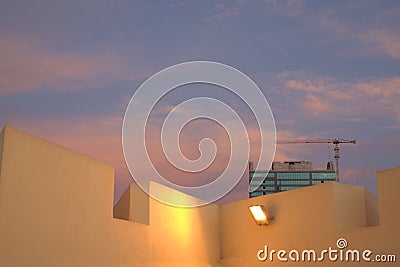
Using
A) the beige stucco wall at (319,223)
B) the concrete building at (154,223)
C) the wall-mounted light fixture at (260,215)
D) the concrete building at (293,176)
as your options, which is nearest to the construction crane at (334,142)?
the concrete building at (293,176)

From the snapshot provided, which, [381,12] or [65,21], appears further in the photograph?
[381,12]

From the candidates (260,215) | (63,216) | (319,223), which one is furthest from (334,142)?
(63,216)

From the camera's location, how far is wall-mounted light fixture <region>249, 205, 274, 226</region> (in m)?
7.65

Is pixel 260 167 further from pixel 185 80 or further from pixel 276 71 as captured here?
pixel 276 71

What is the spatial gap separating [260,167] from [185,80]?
6.68ft

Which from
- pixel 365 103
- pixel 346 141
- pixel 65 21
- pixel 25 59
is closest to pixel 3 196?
pixel 65 21

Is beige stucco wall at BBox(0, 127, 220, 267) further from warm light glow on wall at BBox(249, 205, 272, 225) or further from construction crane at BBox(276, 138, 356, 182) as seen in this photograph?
construction crane at BBox(276, 138, 356, 182)

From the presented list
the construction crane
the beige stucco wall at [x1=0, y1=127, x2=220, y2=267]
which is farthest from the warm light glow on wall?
the construction crane

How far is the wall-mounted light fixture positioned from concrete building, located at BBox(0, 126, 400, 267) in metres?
0.09

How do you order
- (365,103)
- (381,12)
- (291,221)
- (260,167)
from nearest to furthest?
(291,221) < (260,167) < (381,12) < (365,103)

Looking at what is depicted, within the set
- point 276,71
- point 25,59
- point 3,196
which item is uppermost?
point 276,71

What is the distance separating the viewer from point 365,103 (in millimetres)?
13656

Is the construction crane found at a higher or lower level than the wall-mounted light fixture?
higher

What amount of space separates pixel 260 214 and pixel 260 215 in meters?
0.02
